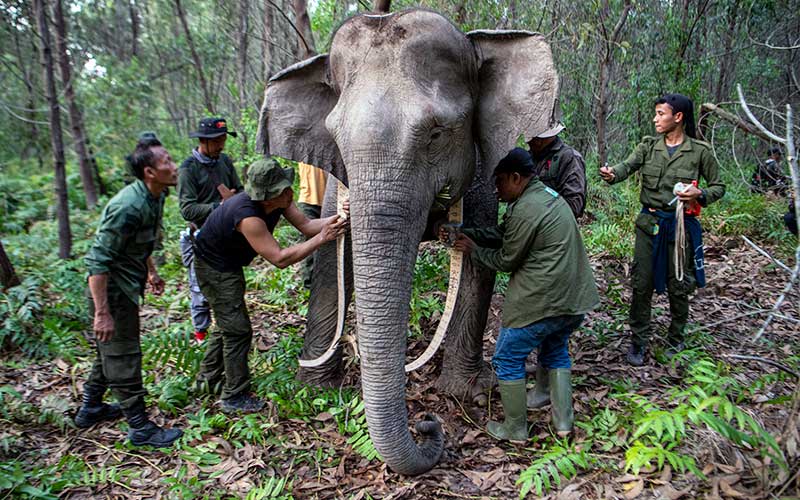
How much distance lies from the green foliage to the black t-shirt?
7.91ft

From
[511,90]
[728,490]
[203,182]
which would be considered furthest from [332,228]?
[728,490]

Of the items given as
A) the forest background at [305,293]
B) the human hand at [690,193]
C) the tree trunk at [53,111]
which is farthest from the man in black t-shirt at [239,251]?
the tree trunk at [53,111]

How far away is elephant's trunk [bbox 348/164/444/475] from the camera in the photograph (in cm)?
293

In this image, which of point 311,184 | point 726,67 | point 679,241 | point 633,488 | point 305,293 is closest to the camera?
point 633,488

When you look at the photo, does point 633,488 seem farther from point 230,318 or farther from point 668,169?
point 230,318

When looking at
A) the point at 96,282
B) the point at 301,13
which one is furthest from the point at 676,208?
the point at 301,13

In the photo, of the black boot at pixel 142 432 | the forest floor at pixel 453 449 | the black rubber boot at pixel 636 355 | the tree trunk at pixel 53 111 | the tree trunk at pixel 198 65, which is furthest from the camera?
the tree trunk at pixel 198 65

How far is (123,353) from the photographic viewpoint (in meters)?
3.62

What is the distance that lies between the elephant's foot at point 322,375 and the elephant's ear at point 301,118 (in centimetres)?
162

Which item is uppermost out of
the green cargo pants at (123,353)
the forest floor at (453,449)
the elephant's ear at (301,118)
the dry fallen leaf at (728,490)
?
the elephant's ear at (301,118)

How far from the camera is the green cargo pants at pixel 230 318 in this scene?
12.9 ft

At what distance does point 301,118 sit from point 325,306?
59.2 inches

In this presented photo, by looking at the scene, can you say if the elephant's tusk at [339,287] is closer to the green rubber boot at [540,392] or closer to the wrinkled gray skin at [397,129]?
the wrinkled gray skin at [397,129]

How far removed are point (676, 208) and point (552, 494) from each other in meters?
2.61
